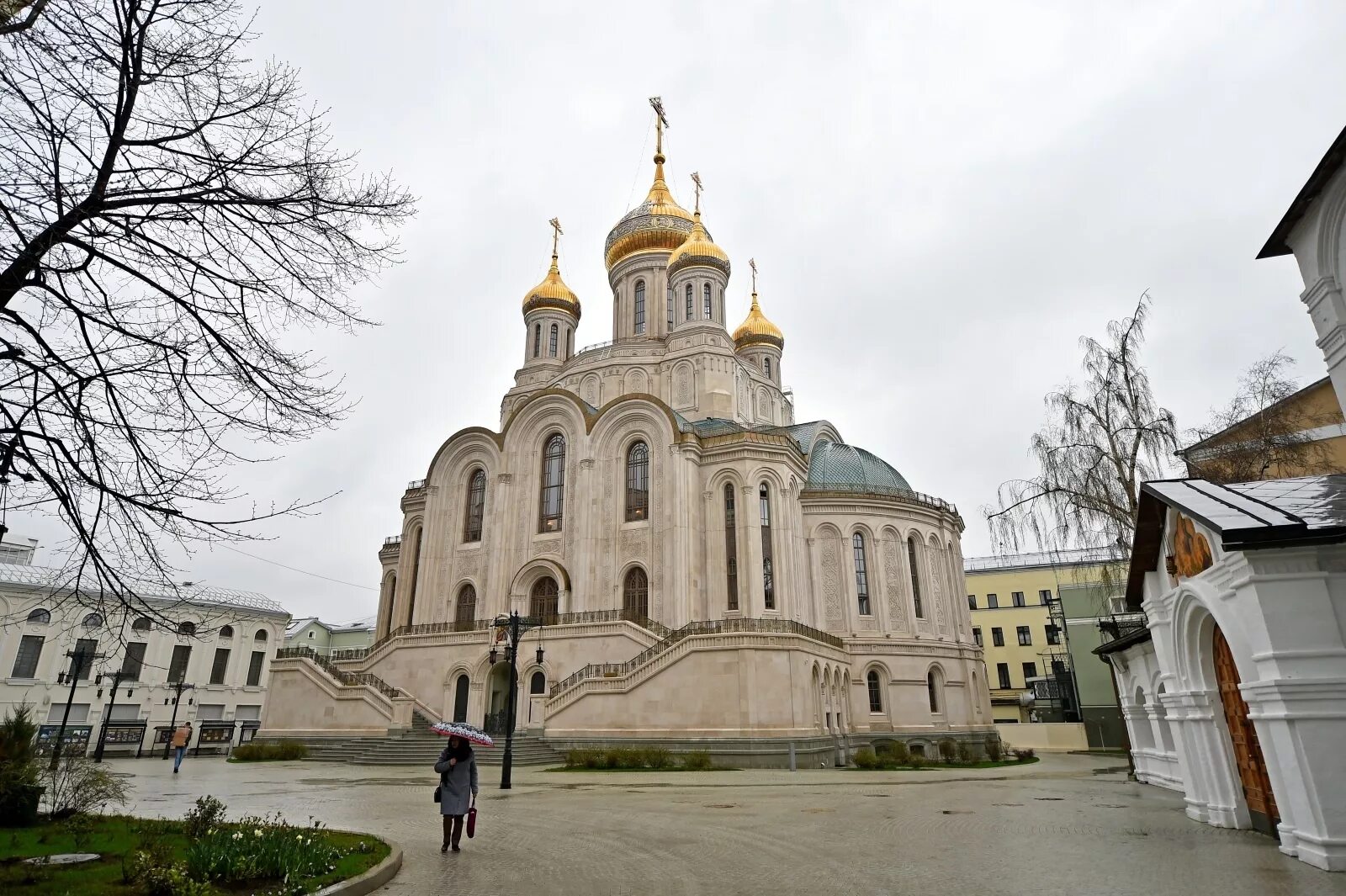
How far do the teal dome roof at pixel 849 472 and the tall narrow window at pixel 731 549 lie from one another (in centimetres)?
457

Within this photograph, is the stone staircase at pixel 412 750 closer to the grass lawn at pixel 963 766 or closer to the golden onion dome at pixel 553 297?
the grass lawn at pixel 963 766

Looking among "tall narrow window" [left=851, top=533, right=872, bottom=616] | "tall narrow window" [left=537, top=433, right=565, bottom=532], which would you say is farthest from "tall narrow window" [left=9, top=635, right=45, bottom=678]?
"tall narrow window" [left=851, top=533, right=872, bottom=616]

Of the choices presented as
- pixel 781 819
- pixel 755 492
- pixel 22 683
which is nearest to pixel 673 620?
pixel 755 492

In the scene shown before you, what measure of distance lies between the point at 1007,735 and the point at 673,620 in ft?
63.3

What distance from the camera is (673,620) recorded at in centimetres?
2855

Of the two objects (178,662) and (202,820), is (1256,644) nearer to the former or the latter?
(202,820)

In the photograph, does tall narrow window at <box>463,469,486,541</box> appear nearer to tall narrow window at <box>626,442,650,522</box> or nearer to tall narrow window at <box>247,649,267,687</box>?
tall narrow window at <box>626,442,650,522</box>

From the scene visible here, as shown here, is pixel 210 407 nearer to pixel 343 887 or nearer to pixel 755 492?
pixel 343 887

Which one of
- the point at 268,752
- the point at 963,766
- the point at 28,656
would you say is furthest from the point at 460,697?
the point at 28,656

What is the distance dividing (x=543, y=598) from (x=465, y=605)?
422 centimetres

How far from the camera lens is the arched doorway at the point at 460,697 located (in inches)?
1153

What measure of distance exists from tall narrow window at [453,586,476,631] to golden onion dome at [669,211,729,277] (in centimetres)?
1795

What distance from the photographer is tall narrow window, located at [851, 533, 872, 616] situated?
32.2m

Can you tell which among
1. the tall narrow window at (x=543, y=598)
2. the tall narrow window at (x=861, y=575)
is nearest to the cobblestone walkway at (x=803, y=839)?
the tall narrow window at (x=543, y=598)
